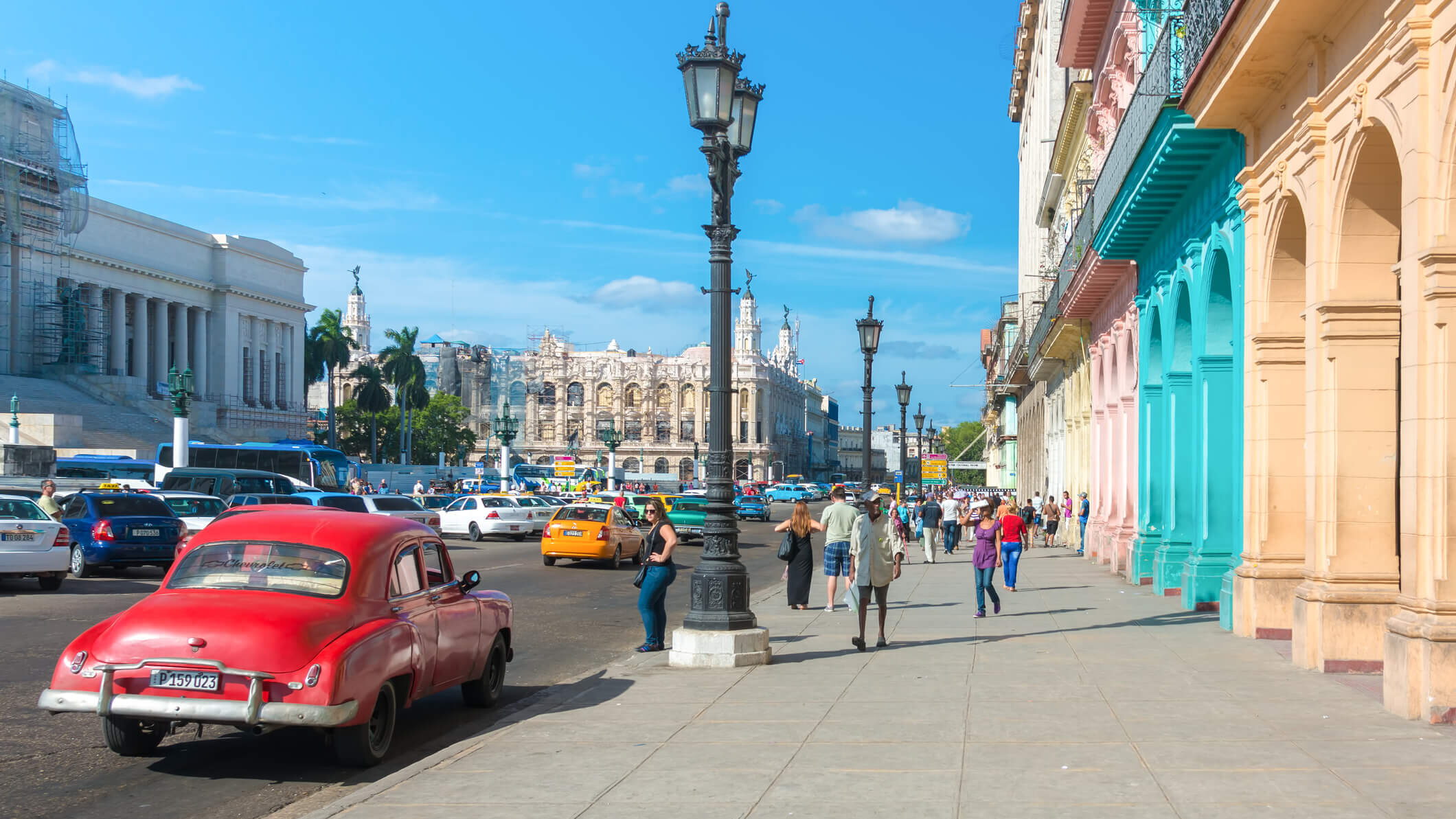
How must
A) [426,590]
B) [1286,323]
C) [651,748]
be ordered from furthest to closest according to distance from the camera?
[1286,323] < [426,590] < [651,748]

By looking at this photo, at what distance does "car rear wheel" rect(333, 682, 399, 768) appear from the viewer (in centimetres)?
833

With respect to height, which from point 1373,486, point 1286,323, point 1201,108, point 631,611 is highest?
point 1201,108

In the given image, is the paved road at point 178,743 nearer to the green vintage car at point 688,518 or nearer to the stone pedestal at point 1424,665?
the stone pedestal at point 1424,665

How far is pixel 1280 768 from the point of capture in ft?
25.0

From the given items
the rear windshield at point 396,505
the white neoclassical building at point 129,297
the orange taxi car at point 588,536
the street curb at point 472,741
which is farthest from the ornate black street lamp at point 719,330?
the white neoclassical building at point 129,297

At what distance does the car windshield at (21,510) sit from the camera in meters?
19.6

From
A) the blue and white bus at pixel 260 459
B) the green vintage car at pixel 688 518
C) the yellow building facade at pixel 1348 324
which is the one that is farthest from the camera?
the blue and white bus at pixel 260 459

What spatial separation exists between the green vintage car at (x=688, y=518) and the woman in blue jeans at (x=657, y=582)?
2646 centimetres

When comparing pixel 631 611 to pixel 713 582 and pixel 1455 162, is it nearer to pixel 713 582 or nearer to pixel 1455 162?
pixel 713 582

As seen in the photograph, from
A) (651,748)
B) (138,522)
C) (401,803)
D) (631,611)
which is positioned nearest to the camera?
(401,803)

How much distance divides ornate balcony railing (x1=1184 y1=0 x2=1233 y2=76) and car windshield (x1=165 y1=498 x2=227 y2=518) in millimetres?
20856

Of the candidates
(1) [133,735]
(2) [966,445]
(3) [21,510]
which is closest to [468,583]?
(1) [133,735]

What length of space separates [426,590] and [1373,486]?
7856 mm

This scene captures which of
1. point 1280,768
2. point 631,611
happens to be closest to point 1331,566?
point 1280,768
